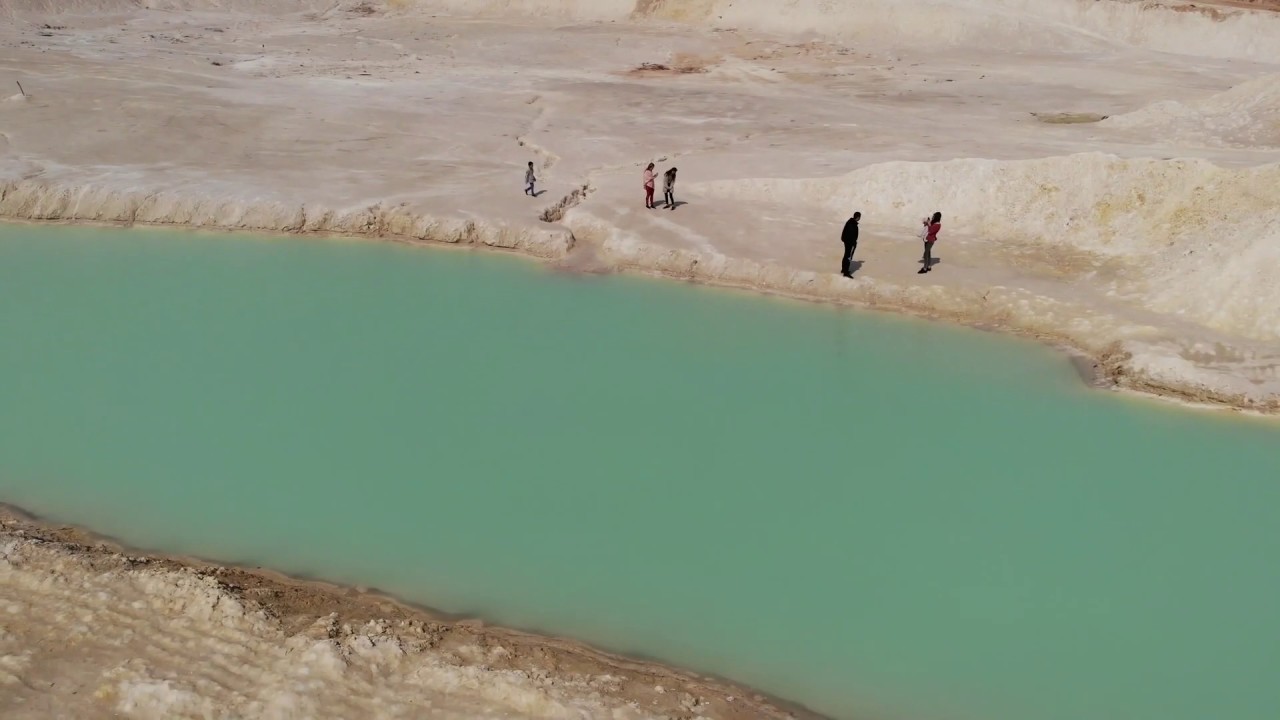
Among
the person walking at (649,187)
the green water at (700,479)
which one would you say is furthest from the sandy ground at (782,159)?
the green water at (700,479)

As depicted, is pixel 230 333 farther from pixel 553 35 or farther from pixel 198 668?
pixel 553 35

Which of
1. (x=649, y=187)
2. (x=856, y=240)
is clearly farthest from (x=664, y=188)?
(x=856, y=240)

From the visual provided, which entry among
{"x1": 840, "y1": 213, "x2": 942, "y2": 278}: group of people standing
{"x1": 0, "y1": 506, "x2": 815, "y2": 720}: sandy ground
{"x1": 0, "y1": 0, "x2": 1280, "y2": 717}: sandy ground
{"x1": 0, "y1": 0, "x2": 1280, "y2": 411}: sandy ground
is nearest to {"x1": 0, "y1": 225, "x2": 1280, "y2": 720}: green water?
{"x1": 0, "y1": 506, "x2": 815, "y2": 720}: sandy ground

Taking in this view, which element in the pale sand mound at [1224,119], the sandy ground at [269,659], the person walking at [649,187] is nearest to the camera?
the sandy ground at [269,659]

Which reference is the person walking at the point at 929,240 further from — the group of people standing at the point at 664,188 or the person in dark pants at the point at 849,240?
the group of people standing at the point at 664,188

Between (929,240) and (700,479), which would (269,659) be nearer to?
(700,479)

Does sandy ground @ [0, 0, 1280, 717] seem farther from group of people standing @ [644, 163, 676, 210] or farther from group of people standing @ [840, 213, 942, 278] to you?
group of people standing @ [840, 213, 942, 278]

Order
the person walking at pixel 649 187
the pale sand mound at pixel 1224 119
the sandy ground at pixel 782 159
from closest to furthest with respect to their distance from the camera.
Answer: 1. the sandy ground at pixel 782 159
2. the person walking at pixel 649 187
3. the pale sand mound at pixel 1224 119

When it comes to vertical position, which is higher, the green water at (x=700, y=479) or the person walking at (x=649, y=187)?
the person walking at (x=649, y=187)
